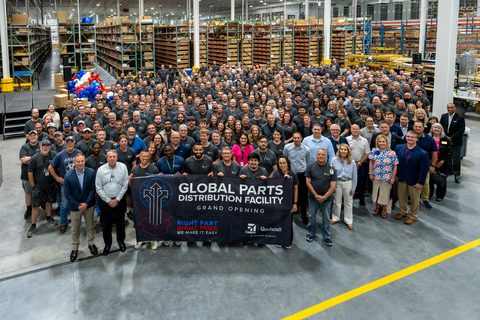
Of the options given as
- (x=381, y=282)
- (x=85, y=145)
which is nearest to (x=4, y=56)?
(x=85, y=145)

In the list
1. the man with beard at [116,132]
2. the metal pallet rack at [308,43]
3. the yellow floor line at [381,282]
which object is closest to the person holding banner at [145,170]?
the man with beard at [116,132]

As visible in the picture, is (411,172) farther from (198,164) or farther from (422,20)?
(422,20)

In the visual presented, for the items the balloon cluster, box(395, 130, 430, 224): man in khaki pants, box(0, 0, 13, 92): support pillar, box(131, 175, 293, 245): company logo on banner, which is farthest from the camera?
box(0, 0, 13, 92): support pillar

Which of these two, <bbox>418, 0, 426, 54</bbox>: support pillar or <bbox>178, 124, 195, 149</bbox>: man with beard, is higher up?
<bbox>418, 0, 426, 54</bbox>: support pillar

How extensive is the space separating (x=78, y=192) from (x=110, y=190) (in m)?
0.51

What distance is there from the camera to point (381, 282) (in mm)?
5539

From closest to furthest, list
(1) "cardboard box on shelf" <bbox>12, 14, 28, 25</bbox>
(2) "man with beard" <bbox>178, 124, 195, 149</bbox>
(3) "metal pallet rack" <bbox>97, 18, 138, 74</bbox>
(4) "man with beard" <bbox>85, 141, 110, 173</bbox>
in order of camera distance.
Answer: (4) "man with beard" <bbox>85, 141, 110, 173</bbox> → (2) "man with beard" <bbox>178, 124, 195, 149</bbox> → (1) "cardboard box on shelf" <bbox>12, 14, 28, 25</bbox> → (3) "metal pallet rack" <bbox>97, 18, 138, 74</bbox>

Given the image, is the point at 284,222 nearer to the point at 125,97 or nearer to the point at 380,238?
the point at 380,238

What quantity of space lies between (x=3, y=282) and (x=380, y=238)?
6.39 metres

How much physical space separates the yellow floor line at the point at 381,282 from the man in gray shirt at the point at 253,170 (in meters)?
2.21

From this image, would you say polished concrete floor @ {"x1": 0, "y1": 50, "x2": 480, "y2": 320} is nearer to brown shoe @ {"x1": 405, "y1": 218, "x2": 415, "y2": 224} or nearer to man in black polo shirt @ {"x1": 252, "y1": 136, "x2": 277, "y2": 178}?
brown shoe @ {"x1": 405, "y1": 218, "x2": 415, "y2": 224}

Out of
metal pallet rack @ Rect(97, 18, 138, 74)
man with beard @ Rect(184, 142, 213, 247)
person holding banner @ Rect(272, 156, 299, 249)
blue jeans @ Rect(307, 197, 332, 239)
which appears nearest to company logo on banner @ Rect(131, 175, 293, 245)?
person holding banner @ Rect(272, 156, 299, 249)

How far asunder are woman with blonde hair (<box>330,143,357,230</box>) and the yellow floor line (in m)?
1.55

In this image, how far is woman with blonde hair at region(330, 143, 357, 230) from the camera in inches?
276
